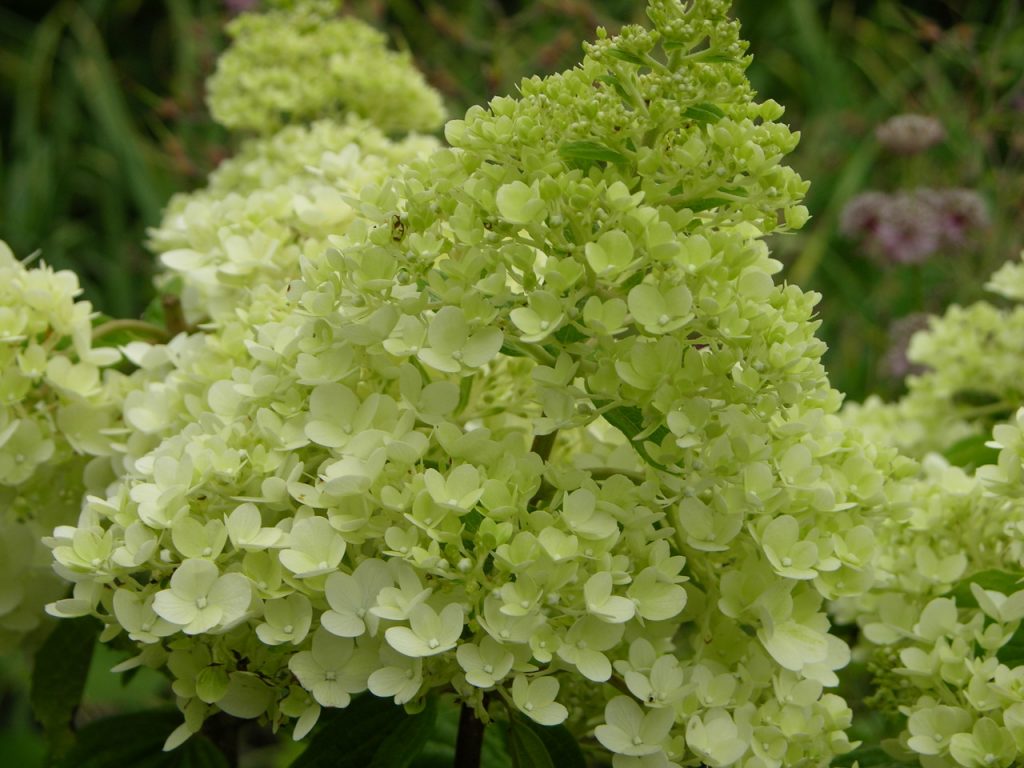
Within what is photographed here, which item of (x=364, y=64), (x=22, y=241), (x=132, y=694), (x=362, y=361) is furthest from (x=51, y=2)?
(x=362, y=361)

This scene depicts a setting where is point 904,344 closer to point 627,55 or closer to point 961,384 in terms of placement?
point 961,384

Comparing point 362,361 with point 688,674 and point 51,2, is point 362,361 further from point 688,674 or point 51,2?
point 51,2

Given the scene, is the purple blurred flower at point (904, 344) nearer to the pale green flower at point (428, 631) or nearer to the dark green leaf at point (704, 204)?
the dark green leaf at point (704, 204)

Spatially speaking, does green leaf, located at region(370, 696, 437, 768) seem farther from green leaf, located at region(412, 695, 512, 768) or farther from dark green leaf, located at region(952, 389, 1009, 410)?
dark green leaf, located at region(952, 389, 1009, 410)

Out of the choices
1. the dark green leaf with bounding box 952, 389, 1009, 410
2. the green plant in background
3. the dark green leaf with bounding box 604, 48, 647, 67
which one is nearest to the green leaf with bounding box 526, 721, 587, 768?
the dark green leaf with bounding box 604, 48, 647, 67

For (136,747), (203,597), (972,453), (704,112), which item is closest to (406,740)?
(203,597)

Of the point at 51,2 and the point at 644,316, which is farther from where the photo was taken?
the point at 51,2
